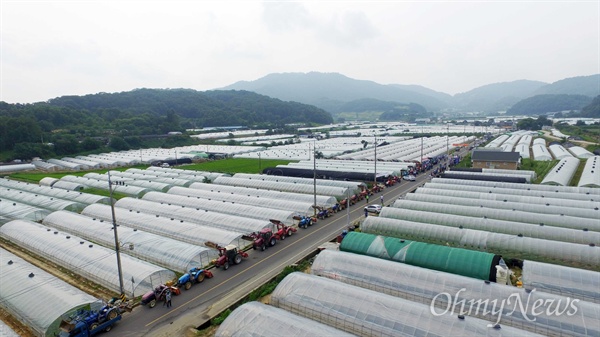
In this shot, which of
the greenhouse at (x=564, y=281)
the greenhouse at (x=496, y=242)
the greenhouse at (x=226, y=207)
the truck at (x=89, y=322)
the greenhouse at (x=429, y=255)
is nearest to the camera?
the truck at (x=89, y=322)

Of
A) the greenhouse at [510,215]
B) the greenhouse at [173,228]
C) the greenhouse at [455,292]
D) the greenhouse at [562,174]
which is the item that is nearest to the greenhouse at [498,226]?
the greenhouse at [510,215]

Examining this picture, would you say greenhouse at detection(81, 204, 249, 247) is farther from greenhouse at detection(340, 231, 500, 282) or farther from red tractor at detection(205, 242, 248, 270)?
greenhouse at detection(340, 231, 500, 282)

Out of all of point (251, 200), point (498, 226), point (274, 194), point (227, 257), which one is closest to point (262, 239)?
point (227, 257)

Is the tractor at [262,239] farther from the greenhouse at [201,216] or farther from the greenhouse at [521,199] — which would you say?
the greenhouse at [521,199]

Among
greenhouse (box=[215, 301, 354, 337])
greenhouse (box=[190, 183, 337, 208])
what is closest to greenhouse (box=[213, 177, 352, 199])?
greenhouse (box=[190, 183, 337, 208])

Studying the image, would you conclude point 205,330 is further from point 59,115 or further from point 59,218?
point 59,115

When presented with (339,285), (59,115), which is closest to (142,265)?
(339,285)

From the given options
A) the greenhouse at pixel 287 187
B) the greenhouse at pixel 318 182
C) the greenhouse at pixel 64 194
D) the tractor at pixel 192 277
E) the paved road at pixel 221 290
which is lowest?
the paved road at pixel 221 290
